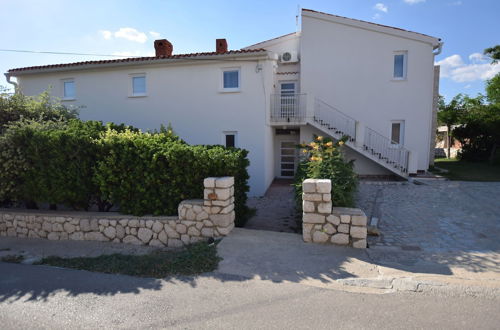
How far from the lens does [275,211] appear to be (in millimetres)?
7789

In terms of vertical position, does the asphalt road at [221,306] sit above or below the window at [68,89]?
below

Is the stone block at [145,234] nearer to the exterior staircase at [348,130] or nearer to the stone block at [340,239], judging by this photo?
the stone block at [340,239]

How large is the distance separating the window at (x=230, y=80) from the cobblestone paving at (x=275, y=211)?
429cm

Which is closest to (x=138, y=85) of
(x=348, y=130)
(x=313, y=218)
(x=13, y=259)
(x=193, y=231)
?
(x=13, y=259)

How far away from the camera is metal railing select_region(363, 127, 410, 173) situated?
37.2 feet

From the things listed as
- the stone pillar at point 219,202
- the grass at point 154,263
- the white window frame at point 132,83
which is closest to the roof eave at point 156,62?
the white window frame at point 132,83

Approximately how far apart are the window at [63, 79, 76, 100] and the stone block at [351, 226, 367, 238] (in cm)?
1264

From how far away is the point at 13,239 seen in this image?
591 centimetres

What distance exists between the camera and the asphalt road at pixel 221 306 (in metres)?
2.79

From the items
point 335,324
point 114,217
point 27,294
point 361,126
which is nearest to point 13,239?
point 114,217

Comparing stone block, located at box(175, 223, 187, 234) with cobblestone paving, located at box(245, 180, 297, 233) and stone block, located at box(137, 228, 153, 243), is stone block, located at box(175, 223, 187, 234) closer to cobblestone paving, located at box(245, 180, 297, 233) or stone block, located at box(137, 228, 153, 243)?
stone block, located at box(137, 228, 153, 243)

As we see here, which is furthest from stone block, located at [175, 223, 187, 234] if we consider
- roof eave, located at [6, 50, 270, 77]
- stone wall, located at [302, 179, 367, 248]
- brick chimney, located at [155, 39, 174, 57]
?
brick chimney, located at [155, 39, 174, 57]

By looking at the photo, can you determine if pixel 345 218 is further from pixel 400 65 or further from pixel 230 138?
pixel 400 65

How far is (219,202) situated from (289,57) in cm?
994
